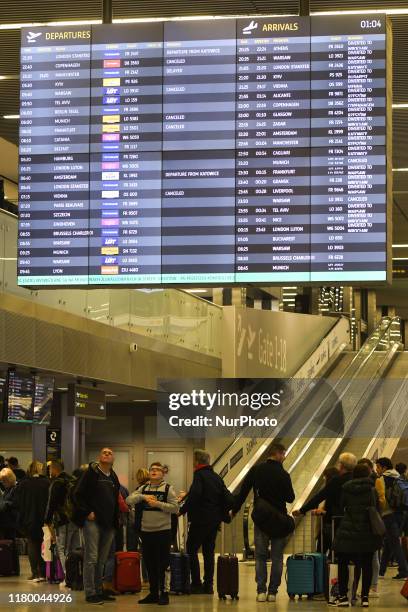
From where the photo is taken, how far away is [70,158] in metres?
8.92

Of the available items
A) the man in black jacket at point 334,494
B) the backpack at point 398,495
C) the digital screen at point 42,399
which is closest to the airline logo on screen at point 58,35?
the man in black jacket at point 334,494

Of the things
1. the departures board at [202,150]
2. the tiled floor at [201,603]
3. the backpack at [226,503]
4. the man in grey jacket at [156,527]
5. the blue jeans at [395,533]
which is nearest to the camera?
the departures board at [202,150]

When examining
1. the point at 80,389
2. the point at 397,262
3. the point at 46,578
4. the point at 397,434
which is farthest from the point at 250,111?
the point at 397,262

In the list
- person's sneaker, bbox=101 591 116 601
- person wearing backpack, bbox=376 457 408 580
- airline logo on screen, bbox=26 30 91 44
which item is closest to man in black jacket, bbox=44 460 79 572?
person's sneaker, bbox=101 591 116 601

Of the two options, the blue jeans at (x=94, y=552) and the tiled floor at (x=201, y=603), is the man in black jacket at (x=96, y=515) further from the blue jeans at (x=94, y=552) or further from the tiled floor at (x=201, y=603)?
the tiled floor at (x=201, y=603)

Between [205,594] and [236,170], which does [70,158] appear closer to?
[236,170]

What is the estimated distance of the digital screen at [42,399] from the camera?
1789cm

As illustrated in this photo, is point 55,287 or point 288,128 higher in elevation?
point 288,128

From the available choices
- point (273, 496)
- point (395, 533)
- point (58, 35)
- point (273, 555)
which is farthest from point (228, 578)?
point (58, 35)

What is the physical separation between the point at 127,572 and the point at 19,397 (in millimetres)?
4655

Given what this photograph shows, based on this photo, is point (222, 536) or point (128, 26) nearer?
point (128, 26)

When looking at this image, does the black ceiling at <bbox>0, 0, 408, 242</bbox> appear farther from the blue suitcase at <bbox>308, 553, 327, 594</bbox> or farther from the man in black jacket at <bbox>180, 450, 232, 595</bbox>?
the blue suitcase at <bbox>308, 553, 327, 594</bbox>

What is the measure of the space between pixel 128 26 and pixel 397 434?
17.1 meters

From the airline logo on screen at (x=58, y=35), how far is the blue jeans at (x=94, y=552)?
4.85 meters
